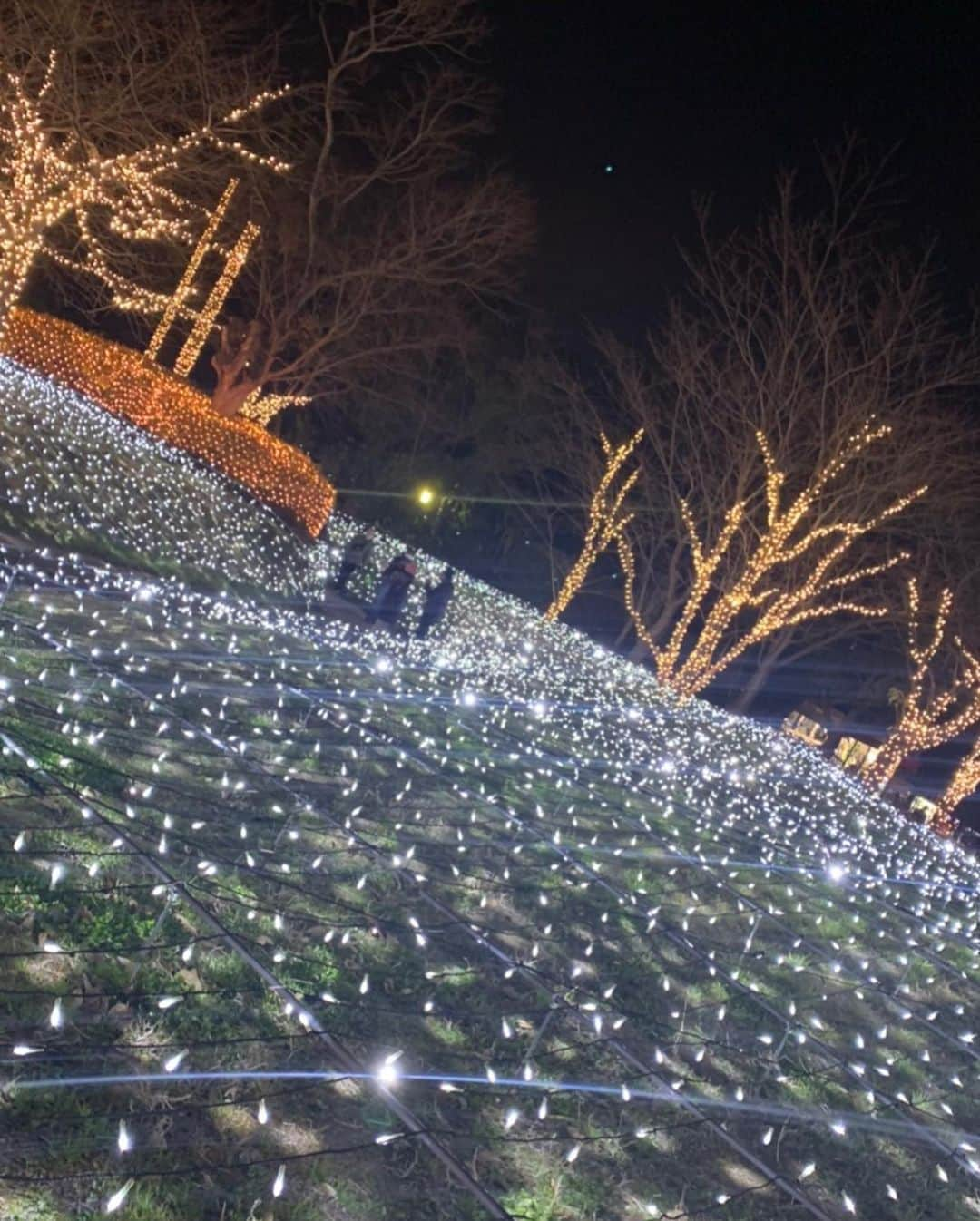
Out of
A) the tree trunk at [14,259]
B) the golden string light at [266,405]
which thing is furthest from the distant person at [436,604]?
the golden string light at [266,405]

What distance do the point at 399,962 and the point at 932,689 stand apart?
70.3 feet

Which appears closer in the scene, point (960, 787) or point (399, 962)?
point (399, 962)

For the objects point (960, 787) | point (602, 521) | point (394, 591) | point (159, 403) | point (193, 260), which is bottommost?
point (394, 591)

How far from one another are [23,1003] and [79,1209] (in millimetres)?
763

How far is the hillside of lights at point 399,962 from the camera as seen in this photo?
9.73 feet

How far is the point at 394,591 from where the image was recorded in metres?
11.8

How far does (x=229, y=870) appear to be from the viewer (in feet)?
14.3

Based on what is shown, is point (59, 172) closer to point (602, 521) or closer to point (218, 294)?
point (218, 294)

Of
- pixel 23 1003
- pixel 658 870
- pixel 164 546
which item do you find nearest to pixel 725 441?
pixel 164 546

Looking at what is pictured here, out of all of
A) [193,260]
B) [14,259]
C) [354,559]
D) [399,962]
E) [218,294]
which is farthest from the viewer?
[218,294]

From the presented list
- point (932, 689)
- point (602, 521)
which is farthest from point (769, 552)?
point (932, 689)

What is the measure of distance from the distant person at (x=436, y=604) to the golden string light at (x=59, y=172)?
17.5ft

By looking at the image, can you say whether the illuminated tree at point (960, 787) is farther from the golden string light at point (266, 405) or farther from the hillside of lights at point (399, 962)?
the golden string light at point (266, 405)

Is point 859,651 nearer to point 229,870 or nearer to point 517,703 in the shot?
point 517,703
